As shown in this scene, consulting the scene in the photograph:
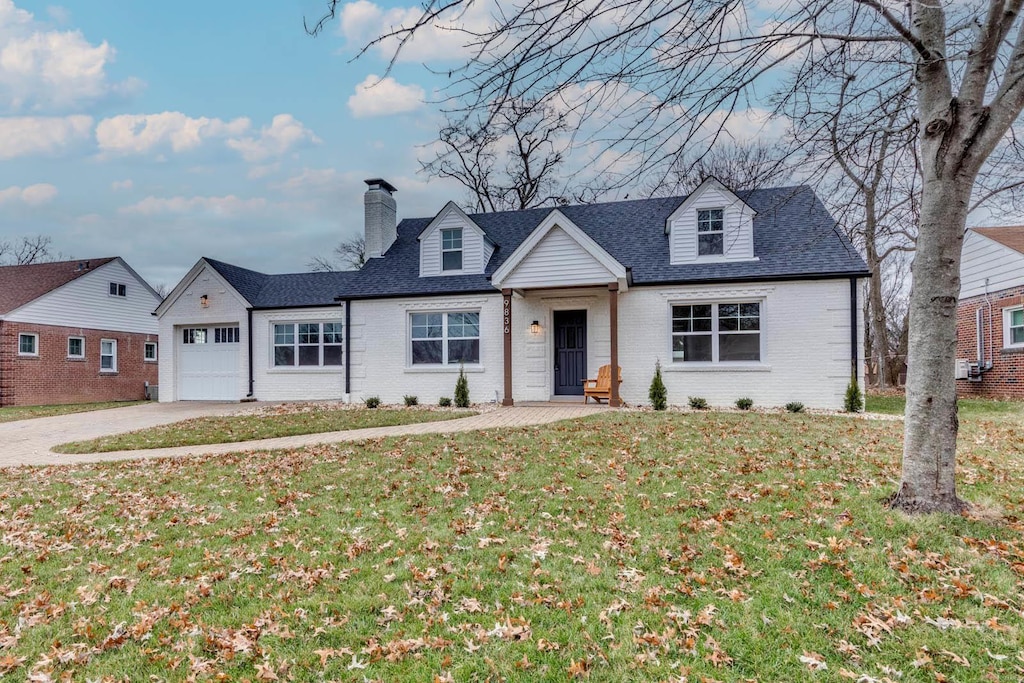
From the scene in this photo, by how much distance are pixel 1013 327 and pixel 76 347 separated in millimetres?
32590

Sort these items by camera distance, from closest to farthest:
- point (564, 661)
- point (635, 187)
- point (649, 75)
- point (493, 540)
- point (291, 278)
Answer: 1. point (564, 661)
2. point (649, 75)
3. point (635, 187)
4. point (493, 540)
5. point (291, 278)

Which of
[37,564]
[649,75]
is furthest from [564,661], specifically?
[37,564]

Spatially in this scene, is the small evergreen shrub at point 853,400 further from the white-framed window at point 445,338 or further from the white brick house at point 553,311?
the white-framed window at point 445,338

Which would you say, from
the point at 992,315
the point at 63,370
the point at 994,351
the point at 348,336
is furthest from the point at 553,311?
the point at 63,370

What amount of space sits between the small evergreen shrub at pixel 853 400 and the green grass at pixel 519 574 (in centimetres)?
539

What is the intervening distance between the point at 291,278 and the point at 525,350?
9.57 metres

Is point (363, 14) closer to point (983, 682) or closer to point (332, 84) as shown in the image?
point (332, 84)

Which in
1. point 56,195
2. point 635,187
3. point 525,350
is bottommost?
point 525,350

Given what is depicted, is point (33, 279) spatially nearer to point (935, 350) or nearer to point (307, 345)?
point (307, 345)

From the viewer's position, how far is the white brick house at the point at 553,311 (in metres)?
12.7

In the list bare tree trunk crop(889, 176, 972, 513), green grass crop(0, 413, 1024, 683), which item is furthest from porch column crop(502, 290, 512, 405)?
bare tree trunk crop(889, 176, 972, 513)

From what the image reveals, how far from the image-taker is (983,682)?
240 centimetres

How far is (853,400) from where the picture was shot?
11859mm

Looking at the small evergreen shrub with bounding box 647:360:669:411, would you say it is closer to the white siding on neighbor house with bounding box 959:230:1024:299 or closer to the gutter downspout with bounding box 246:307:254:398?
the white siding on neighbor house with bounding box 959:230:1024:299
